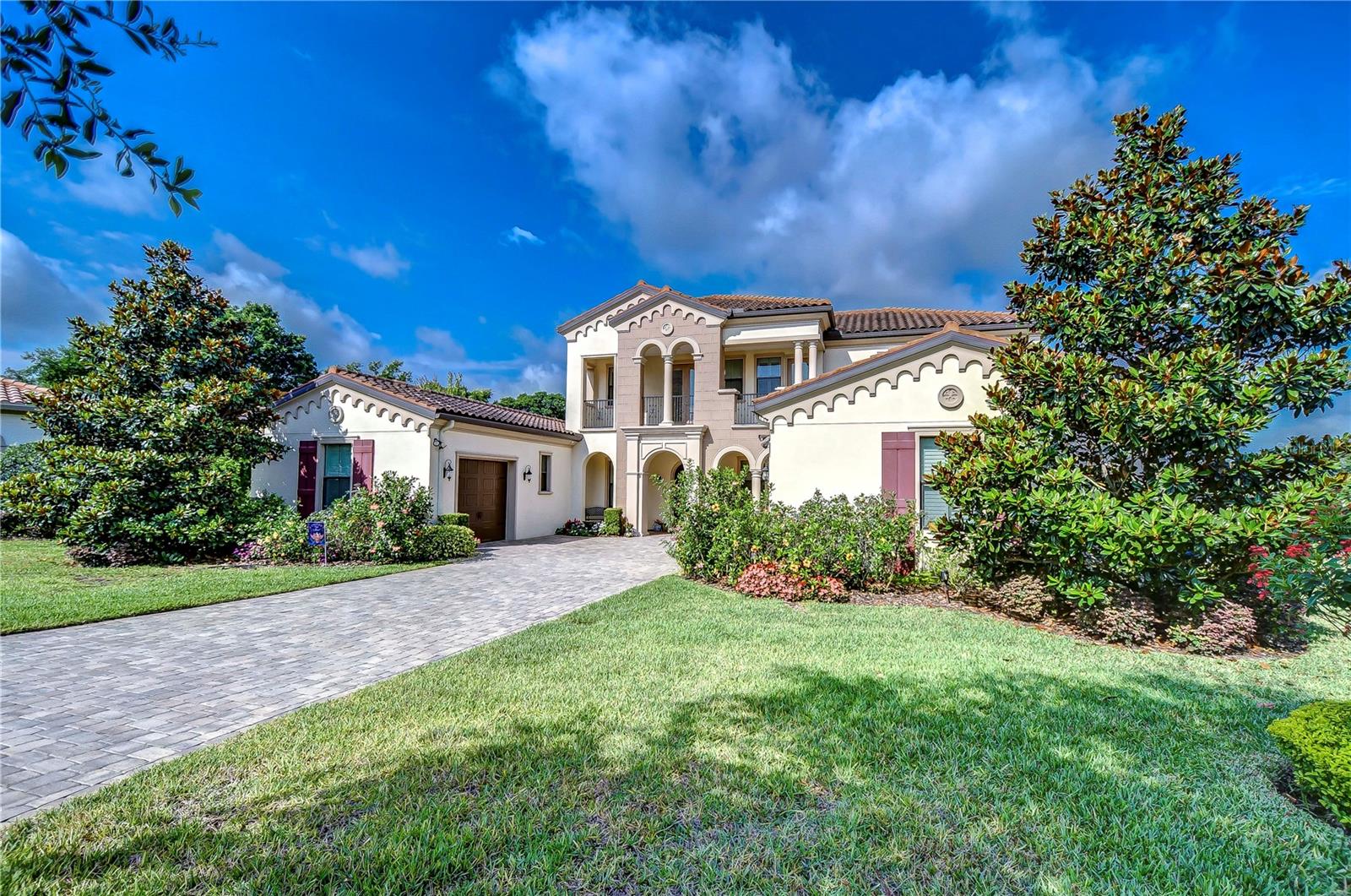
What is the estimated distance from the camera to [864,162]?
37.4 feet

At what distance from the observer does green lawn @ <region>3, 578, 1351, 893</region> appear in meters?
2.40

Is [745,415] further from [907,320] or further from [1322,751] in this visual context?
[1322,751]

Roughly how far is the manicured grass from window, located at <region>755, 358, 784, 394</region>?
13144mm

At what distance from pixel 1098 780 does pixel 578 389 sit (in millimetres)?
19486

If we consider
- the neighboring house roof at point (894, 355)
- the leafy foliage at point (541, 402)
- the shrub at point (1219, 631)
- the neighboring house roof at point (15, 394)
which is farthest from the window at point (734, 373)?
the leafy foliage at point (541, 402)

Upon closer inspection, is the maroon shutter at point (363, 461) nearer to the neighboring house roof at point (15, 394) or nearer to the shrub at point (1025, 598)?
the neighboring house roof at point (15, 394)

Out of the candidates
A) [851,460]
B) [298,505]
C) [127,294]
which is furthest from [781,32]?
[298,505]

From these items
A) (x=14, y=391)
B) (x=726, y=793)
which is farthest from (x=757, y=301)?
(x=14, y=391)

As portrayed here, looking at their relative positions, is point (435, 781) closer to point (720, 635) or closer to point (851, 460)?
point (720, 635)

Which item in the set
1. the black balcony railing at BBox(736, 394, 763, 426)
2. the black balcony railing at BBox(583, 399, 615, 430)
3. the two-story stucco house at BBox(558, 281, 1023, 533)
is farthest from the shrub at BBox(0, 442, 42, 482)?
the black balcony railing at BBox(736, 394, 763, 426)

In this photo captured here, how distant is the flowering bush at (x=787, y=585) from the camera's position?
28.3 feet

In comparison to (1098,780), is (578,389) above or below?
above

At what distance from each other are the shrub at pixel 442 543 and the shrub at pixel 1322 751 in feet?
41.9

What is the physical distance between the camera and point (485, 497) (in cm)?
1658
